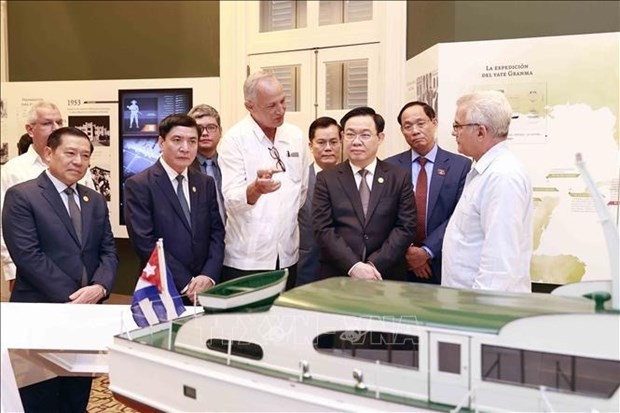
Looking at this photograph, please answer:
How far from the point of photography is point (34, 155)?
3.46 metres

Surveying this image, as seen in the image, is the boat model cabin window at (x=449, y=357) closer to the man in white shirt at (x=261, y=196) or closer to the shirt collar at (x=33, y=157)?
the man in white shirt at (x=261, y=196)

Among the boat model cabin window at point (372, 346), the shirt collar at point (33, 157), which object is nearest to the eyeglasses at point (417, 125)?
the boat model cabin window at point (372, 346)

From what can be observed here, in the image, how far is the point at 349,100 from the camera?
14.9 feet

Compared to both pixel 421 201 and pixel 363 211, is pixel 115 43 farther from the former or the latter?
pixel 363 211

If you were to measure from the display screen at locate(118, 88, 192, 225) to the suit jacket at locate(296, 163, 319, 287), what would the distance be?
7.33 feet

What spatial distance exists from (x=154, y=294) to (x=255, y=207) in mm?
1069

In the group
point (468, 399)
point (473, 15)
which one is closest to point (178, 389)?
point (468, 399)

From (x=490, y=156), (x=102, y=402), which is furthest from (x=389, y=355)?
(x=102, y=402)

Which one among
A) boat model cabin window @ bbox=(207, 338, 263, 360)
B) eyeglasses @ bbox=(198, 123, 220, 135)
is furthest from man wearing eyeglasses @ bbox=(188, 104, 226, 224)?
boat model cabin window @ bbox=(207, 338, 263, 360)

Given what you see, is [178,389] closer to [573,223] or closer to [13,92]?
[573,223]

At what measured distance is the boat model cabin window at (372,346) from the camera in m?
1.20

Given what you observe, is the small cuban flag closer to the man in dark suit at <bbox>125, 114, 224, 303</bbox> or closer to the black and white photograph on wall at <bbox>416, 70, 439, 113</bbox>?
the man in dark suit at <bbox>125, 114, 224, 303</bbox>

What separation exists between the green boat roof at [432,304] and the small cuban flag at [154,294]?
0.42 m

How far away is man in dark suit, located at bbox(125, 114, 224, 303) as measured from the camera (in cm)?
245
